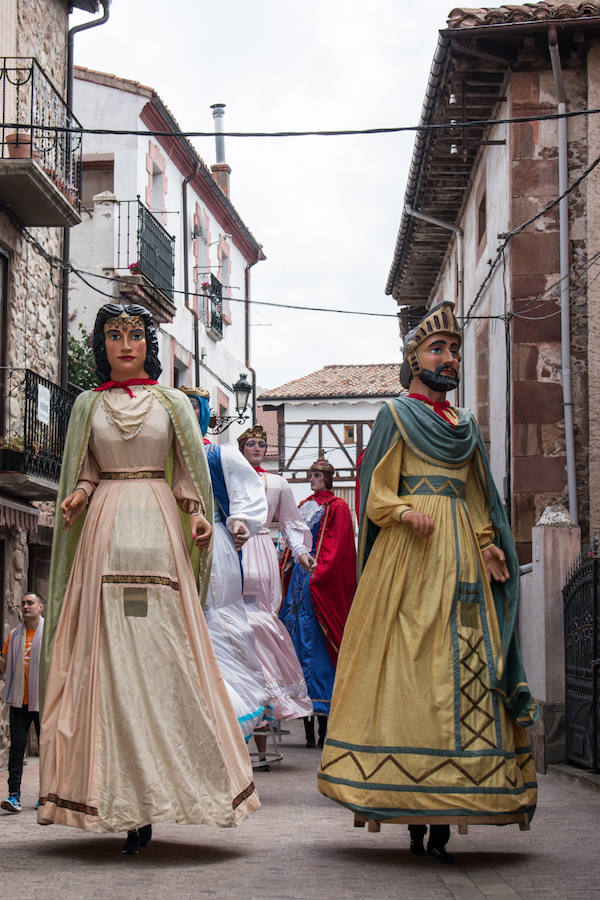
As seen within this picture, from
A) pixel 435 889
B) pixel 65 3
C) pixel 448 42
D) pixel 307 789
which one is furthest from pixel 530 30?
pixel 435 889

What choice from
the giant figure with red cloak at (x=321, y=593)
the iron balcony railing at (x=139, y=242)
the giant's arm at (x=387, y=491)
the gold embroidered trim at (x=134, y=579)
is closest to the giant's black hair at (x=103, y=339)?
the gold embroidered trim at (x=134, y=579)

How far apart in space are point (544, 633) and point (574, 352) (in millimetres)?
4586

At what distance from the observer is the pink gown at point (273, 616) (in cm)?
1053

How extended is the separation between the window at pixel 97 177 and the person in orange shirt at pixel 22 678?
573 inches

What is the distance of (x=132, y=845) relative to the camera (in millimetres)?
6164

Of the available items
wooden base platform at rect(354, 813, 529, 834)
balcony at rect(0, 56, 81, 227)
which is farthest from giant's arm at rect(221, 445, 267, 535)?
balcony at rect(0, 56, 81, 227)

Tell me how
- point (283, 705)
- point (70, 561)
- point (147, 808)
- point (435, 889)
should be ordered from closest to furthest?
point (435, 889) → point (147, 808) → point (70, 561) → point (283, 705)

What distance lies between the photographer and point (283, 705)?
34.4ft

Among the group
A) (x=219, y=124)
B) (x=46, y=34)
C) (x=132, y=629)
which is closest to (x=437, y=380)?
(x=132, y=629)

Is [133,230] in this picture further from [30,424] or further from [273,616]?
[273,616]

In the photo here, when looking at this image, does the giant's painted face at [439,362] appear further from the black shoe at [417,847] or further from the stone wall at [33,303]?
the stone wall at [33,303]

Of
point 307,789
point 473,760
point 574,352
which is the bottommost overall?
point 307,789

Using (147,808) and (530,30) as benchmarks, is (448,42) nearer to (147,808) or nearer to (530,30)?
(530,30)

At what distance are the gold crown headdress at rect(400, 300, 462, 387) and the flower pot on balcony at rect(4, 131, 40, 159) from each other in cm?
816
